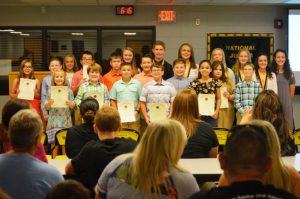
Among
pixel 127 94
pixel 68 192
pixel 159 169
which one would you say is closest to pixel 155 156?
pixel 159 169

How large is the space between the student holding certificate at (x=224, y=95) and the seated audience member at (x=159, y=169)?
14.6 ft

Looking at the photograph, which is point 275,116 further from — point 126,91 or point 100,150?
point 126,91

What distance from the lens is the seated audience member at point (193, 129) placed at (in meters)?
4.26

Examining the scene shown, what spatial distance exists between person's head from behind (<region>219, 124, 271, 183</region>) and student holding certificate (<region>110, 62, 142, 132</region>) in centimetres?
484

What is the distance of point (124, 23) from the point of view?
10602 mm

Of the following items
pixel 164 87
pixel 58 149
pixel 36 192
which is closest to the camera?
pixel 36 192

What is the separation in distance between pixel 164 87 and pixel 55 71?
1.64 metres

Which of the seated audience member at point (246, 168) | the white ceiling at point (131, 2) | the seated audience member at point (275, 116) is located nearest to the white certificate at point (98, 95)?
the seated audience member at point (275, 116)

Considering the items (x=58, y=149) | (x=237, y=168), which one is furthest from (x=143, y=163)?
(x=58, y=149)

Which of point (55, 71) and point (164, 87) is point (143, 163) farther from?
point (55, 71)

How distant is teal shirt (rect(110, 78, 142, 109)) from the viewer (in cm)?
694

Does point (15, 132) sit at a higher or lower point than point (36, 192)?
higher

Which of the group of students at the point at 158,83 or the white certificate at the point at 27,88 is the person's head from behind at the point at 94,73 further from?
the white certificate at the point at 27,88

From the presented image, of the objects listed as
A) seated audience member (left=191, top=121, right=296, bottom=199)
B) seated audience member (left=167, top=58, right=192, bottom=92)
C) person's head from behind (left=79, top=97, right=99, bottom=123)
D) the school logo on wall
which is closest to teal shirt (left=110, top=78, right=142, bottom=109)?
seated audience member (left=167, top=58, right=192, bottom=92)
